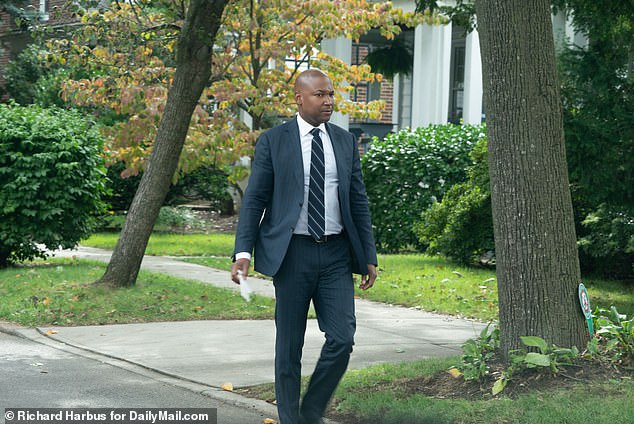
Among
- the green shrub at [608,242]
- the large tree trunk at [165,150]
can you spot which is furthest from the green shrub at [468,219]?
the large tree trunk at [165,150]

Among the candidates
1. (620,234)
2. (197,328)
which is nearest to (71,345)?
(197,328)

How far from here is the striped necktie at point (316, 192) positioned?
17.7 feet

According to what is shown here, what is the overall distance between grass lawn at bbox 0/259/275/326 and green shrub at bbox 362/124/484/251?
239 inches

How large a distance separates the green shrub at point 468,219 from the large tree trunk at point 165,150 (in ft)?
16.6

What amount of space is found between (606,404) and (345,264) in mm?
1729

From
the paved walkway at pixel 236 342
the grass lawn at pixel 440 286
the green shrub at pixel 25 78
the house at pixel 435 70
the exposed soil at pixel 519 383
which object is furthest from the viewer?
the green shrub at pixel 25 78

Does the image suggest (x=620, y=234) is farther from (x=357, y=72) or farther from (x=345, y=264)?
(x=345, y=264)

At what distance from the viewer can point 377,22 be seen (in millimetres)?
16391

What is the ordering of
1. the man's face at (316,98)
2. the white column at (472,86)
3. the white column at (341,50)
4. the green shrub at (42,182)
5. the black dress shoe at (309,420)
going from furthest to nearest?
the white column at (472,86) → the white column at (341,50) → the green shrub at (42,182) → the black dress shoe at (309,420) → the man's face at (316,98)

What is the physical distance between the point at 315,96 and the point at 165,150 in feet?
20.8

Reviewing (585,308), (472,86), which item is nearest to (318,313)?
(585,308)

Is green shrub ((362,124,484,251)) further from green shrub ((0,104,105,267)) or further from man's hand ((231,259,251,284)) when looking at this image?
man's hand ((231,259,251,284))

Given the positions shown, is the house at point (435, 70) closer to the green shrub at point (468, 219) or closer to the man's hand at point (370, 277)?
the green shrub at point (468, 219)

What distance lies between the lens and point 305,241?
5422 mm
